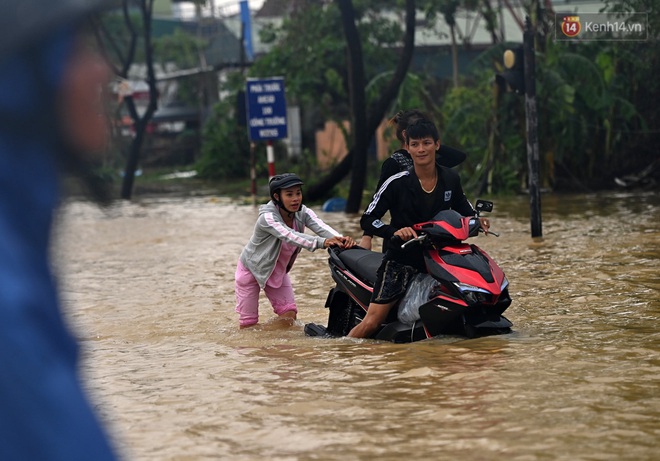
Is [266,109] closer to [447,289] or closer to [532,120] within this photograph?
[532,120]

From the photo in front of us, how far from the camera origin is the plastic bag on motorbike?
24.5ft

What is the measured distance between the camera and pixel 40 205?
1.59m

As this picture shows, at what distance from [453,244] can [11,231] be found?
19.6 ft

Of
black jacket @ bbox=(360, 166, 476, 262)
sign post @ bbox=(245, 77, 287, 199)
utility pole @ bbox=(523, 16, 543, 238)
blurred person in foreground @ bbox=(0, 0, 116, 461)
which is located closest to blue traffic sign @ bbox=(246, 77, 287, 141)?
sign post @ bbox=(245, 77, 287, 199)

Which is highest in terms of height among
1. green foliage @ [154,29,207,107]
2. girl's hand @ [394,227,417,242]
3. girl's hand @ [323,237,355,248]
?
green foliage @ [154,29,207,107]

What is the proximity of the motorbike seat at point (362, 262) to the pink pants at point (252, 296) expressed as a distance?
0.81 m

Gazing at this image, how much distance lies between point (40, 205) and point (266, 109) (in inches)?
864

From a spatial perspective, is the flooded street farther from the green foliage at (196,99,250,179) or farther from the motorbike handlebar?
the green foliage at (196,99,250,179)

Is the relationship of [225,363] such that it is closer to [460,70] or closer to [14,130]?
[14,130]

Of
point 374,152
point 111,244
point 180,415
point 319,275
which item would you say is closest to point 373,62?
point 374,152

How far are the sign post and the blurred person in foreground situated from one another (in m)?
21.8

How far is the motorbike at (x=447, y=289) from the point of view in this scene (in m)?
7.15

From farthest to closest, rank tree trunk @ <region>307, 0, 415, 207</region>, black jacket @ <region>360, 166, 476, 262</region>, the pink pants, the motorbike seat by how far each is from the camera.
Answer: tree trunk @ <region>307, 0, 415, 207</region>
the pink pants
the motorbike seat
black jacket @ <region>360, 166, 476, 262</region>

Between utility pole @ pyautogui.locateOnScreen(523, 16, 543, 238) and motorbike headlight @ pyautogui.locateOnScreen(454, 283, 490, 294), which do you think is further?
utility pole @ pyautogui.locateOnScreen(523, 16, 543, 238)
